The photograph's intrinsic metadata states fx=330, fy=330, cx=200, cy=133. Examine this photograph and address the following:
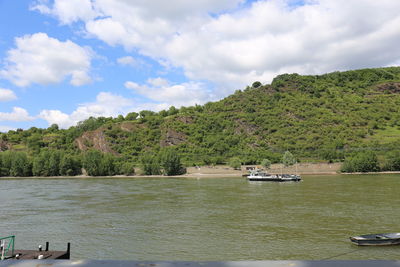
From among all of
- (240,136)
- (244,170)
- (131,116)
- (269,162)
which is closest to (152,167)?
(244,170)

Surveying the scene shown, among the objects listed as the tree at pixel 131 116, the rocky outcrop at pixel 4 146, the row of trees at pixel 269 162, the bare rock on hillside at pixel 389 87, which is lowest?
the row of trees at pixel 269 162

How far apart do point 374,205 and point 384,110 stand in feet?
465

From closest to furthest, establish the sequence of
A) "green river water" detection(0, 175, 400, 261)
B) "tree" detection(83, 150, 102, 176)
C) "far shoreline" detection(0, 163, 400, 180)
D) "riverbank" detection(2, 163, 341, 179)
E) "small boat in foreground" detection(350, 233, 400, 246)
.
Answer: "green river water" detection(0, 175, 400, 261)
"small boat in foreground" detection(350, 233, 400, 246)
"far shoreline" detection(0, 163, 400, 180)
"riverbank" detection(2, 163, 341, 179)
"tree" detection(83, 150, 102, 176)

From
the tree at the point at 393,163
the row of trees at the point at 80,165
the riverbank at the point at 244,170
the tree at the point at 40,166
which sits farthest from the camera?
the tree at the point at 40,166

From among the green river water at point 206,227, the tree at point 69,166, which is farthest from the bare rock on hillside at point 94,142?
the green river water at point 206,227

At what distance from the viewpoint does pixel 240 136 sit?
151750 mm

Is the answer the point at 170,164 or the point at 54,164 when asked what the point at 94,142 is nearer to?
the point at 54,164

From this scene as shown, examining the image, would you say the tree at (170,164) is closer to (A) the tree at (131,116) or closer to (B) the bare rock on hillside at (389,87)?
(A) the tree at (131,116)

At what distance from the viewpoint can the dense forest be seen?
377 feet

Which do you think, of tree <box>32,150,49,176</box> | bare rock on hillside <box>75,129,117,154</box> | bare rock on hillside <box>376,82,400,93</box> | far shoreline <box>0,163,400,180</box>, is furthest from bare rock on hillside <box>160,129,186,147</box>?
bare rock on hillside <box>376,82,400,93</box>

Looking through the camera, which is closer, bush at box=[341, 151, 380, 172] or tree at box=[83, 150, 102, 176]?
bush at box=[341, 151, 380, 172]

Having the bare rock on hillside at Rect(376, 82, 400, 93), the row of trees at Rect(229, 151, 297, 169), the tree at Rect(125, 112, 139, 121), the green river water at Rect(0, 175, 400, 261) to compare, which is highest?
the bare rock on hillside at Rect(376, 82, 400, 93)

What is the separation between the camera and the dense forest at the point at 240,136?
115000 mm

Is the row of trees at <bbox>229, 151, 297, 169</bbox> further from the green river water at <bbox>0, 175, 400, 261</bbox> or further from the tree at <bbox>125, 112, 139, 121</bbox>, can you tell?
the tree at <bbox>125, 112, 139, 121</bbox>
